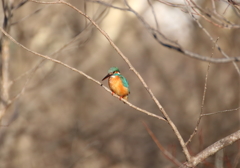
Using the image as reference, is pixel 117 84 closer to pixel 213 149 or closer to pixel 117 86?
pixel 117 86

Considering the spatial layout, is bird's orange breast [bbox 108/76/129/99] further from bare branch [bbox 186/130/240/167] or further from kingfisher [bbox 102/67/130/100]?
bare branch [bbox 186/130/240/167]

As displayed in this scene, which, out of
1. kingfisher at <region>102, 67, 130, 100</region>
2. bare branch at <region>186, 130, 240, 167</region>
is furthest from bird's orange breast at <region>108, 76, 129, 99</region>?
bare branch at <region>186, 130, 240, 167</region>

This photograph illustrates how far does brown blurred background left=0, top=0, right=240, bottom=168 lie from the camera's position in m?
5.70

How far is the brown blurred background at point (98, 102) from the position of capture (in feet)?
18.7

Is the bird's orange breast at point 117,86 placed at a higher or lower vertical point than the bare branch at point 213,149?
higher

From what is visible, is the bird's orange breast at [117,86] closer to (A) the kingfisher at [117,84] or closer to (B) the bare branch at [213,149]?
(A) the kingfisher at [117,84]

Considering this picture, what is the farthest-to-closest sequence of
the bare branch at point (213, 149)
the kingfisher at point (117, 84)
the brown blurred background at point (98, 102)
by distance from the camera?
1. the brown blurred background at point (98, 102)
2. the kingfisher at point (117, 84)
3. the bare branch at point (213, 149)

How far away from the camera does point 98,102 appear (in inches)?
349

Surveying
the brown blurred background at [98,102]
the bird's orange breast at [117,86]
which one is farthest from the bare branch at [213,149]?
the brown blurred background at [98,102]

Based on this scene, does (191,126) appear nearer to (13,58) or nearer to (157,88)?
(157,88)

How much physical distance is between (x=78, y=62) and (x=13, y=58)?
1598 mm

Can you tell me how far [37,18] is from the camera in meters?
5.52

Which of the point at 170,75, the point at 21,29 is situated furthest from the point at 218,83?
the point at 21,29

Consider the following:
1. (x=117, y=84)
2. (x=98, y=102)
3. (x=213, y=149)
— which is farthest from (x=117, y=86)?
(x=98, y=102)
